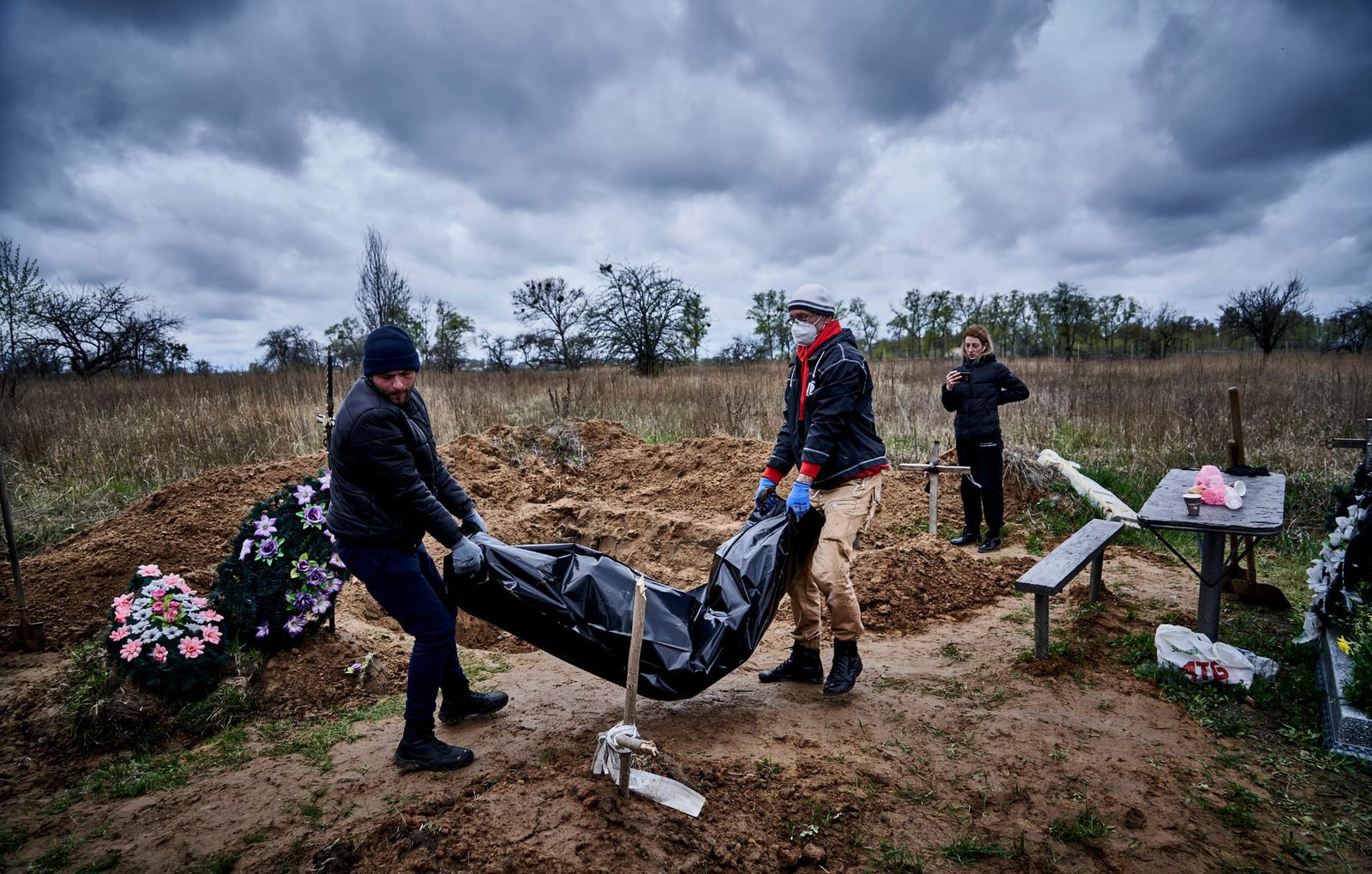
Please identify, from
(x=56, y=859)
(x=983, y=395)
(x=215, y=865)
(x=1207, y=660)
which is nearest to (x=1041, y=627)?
(x=1207, y=660)

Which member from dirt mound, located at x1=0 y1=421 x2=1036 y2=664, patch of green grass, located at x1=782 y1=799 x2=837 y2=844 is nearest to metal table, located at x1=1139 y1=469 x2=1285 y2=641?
dirt mound, located at x1=0 y1=421 x2=1036 y2=664

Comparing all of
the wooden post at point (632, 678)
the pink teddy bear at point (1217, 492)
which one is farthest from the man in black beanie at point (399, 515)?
the pink teddy bear at point (1217, 492)

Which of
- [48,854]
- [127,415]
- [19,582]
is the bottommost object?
[48,854]

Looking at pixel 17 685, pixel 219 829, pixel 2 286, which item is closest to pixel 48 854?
pixel 219 829

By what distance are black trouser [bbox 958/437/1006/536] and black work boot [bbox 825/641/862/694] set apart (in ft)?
10.1

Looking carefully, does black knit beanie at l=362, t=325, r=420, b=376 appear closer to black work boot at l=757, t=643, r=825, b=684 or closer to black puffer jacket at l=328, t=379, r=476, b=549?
black puffer jacket at l=328, t=379, r=476, b=549

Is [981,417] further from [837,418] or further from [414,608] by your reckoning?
[414,608]

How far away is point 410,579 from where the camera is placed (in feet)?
9.32

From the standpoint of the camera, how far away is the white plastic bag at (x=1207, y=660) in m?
3.48

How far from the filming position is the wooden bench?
3609 mm

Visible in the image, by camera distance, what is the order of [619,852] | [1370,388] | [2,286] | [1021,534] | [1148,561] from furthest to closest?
[1370,388]
[2,286]
[1021,534]
[1148,561]
[619,852]

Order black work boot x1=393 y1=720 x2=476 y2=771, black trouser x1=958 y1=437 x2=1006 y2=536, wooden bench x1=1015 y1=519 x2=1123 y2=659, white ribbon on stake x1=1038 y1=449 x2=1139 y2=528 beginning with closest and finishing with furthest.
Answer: black work boot x1=393 y1=720 x2=476 y2=771
wooden bench x1=1015 y1=519 x2=1123 y2=659
black trouser x1=958 y1=437 x2=1006 y2=536
white ribbon on stake x1=1038 y1=449 x2=1139 y2=528

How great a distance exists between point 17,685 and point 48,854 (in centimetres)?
204

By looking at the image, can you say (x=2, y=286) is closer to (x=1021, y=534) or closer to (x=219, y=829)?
(x=219, y=829)
